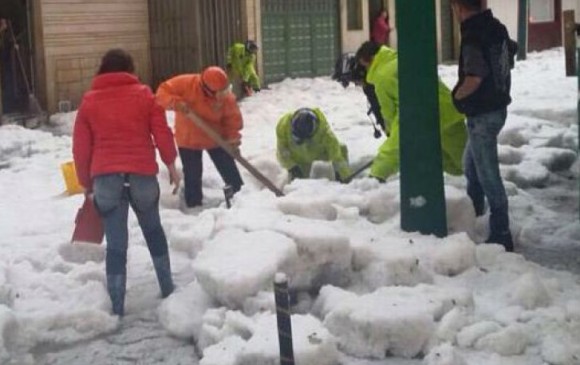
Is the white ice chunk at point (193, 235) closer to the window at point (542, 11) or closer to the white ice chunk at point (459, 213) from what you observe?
the white ice chunk at point (459, 213)

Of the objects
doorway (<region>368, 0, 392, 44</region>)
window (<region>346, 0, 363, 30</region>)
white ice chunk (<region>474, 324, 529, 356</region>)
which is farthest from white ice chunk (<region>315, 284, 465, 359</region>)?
doorway (<region>368, 0, 392, 44</region>)

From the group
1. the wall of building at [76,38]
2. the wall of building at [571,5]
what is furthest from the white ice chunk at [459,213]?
the wall of building at [571,5]

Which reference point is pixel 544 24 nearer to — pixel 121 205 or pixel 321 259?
pixel 321 259

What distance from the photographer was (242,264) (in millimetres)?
5164

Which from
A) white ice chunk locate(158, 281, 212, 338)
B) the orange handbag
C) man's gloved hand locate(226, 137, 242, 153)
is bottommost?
white ice chunk locate(158, 281, 212, 338)

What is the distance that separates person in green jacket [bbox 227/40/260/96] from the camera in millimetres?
17594

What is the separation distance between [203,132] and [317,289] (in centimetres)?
312

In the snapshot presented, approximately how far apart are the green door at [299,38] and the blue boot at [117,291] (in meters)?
14.6

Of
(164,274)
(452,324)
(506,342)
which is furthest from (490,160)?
(164,274)

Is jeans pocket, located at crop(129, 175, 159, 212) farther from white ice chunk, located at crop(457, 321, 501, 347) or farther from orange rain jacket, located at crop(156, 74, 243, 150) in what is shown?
orange rain jacket, located at crop(156, 74, 243, 150)

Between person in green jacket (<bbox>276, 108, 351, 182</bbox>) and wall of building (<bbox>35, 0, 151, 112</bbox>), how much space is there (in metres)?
7.94

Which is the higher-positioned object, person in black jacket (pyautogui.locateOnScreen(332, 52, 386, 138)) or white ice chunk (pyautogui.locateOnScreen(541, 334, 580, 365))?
person in black jacket (pyautogui.locateOnScreen(332, 52, 386, 138))

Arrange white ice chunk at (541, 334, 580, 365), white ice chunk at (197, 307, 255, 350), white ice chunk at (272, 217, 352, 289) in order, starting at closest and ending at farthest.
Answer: white ice chunk at (541, 334, 580, 365) < white ice chunk at (197, 307, 255, 350) < white ice chunk at (272, 217, 352, 289)

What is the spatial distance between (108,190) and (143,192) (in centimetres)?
21
